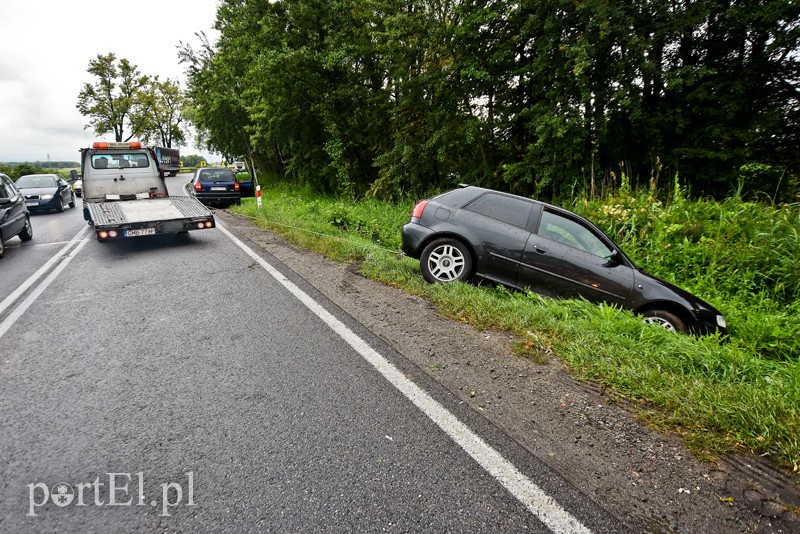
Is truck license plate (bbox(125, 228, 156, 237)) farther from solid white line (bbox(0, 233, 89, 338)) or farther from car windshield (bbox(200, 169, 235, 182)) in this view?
car windshield (bbox(200, 169, 235, 182))

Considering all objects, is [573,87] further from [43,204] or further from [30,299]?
[43,204]

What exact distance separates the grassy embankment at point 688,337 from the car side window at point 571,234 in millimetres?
808

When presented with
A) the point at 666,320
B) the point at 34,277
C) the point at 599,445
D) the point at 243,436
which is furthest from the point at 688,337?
the point at 34,277

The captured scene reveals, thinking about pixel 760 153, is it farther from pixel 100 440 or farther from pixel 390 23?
pixel 100 440

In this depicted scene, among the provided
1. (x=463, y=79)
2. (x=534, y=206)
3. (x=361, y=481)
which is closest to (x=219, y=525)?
(x=361, y=481)

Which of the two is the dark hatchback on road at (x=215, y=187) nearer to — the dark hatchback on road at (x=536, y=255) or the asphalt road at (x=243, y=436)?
the asphalt road at (x=243, y=436)

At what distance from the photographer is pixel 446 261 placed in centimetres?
586

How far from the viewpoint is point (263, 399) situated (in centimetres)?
302

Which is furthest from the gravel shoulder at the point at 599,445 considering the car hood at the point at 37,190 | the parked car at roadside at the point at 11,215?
the car hood at the point at 37,190

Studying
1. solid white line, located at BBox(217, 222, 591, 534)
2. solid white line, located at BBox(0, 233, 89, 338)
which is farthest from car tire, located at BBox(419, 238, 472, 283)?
solid white line, located at BBox(0, 233, 89, 338)

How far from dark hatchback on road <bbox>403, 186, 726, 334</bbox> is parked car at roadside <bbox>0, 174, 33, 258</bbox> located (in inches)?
346

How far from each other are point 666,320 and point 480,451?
147 inches

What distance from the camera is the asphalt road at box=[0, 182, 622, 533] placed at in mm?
2021

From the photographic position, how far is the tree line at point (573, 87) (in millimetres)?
8797
